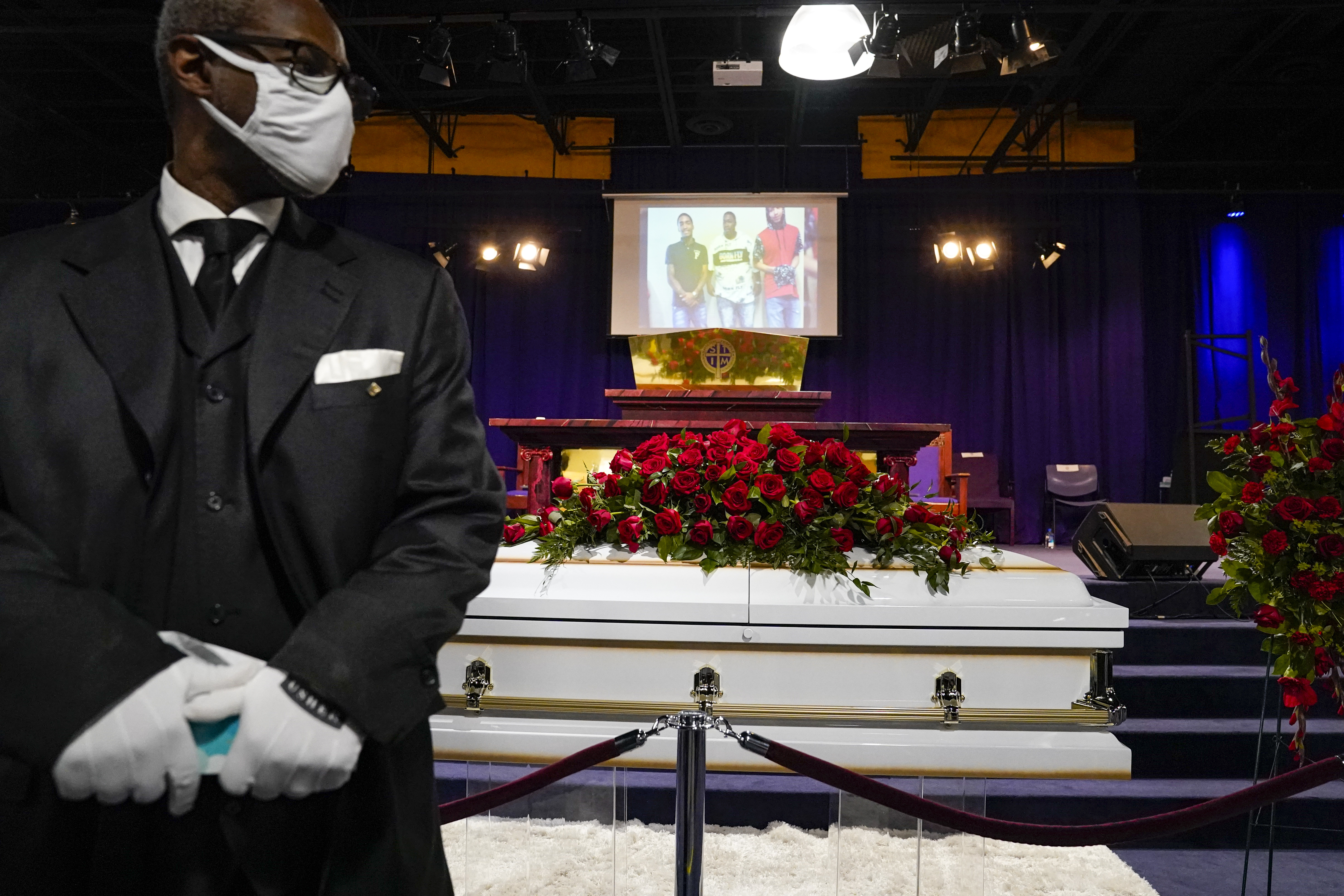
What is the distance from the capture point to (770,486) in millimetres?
1995

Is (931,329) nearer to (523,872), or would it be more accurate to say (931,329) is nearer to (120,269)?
(523,872)

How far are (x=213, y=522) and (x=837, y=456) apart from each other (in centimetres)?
159

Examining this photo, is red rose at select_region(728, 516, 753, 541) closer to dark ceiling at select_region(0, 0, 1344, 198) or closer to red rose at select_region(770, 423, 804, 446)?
red rose at select_region(770, 423, 804, 446)

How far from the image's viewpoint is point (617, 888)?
5.84 ft

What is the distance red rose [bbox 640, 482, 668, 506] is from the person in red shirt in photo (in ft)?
24.1

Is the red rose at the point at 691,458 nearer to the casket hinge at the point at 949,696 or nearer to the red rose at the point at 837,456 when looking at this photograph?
the red rose at the point at 837,456

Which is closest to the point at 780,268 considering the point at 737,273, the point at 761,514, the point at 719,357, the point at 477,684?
the point at 737,273

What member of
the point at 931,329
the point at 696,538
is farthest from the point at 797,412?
the point at 696,538

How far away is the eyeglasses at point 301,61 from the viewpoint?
0.81 meters

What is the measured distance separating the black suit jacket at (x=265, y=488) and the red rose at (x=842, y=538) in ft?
4.18

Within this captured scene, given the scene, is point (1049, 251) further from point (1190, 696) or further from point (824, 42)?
point (1190, 696)

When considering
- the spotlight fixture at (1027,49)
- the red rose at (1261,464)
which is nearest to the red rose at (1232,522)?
the red rose at (1261,464)

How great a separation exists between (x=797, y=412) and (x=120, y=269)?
6.94m

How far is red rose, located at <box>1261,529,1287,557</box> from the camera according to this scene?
2064 mm
